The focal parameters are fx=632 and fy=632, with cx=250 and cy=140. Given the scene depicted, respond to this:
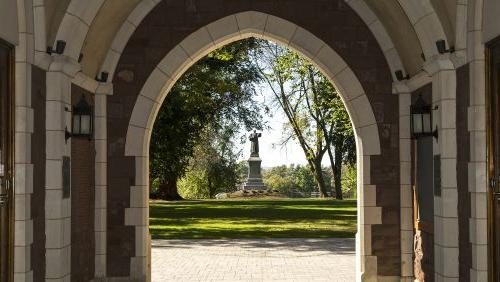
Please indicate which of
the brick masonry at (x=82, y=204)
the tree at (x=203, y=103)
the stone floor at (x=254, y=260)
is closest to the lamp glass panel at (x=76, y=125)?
the brick masonry at (x=82, y=204)

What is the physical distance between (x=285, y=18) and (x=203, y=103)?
1198 centimetres

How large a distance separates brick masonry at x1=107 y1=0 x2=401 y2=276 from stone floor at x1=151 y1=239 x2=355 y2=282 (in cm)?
116

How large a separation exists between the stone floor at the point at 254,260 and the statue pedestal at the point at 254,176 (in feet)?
71.1

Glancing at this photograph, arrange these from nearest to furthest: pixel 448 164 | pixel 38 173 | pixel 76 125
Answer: pixel 38 173
pixel 448 164
pixel 76 125

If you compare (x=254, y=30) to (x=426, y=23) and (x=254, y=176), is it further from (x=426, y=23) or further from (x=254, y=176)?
(x=254, y=176)

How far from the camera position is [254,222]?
18.8 metres

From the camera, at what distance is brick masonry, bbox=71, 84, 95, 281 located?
285 inches

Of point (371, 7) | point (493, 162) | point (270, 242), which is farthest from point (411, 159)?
point (270, 242)

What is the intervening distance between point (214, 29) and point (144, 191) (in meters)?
2.37

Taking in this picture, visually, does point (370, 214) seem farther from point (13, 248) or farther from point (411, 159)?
point (13, 248)

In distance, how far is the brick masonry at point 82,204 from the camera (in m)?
7.25

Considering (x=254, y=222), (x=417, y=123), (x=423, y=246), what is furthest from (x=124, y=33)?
(x=254, y=222)

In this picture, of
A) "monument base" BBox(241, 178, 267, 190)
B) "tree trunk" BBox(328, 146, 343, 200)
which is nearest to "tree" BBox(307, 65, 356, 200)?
"tree trunk" BBox(328, 146, 343, 200)

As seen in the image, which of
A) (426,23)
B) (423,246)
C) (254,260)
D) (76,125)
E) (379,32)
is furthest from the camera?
(254,260)
